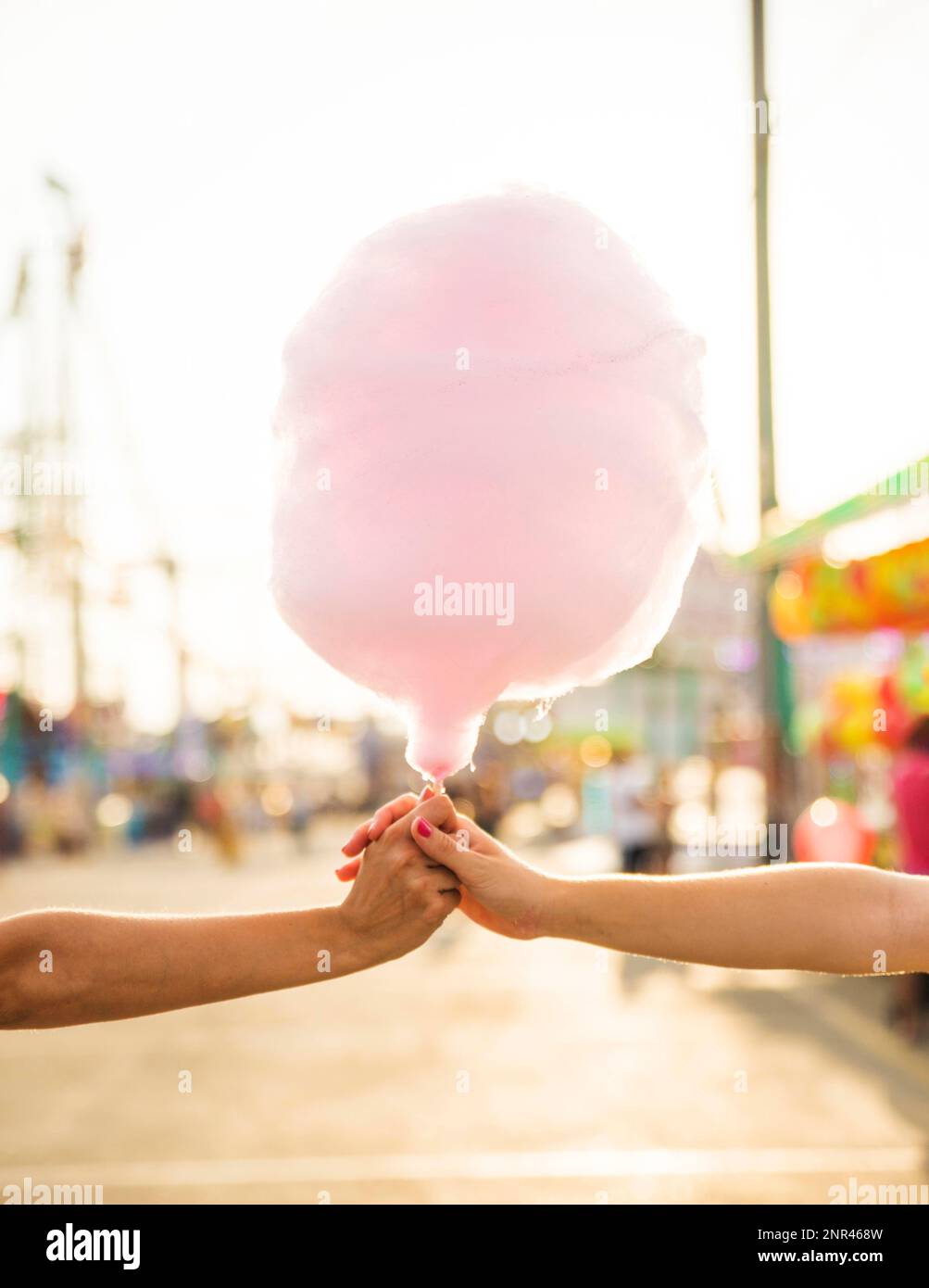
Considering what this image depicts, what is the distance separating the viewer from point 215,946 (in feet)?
5.28

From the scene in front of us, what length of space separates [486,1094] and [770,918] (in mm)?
3685

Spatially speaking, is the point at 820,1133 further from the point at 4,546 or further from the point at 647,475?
the point at 4,546

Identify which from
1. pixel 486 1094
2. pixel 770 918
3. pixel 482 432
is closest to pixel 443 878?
pixel 770 918

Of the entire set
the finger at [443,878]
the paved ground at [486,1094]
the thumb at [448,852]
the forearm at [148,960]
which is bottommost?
the paved ground at [486,1094]

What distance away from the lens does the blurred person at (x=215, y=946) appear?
61.8 inches

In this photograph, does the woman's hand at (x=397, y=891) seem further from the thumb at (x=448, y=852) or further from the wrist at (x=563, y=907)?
the wrist at (x=563, y=907)

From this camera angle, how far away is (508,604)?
1.50m

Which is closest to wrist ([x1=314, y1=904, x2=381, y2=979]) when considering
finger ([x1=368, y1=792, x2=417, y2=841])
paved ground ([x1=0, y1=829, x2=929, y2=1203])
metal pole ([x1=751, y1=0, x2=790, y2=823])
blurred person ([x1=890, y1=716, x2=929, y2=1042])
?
finger ([x1=368, y1=792, x2=417, y2=841])

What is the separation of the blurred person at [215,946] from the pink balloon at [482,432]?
0.29 metres

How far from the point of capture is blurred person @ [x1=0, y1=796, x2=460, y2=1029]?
A: 157cm

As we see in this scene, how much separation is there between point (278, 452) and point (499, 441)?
302mm

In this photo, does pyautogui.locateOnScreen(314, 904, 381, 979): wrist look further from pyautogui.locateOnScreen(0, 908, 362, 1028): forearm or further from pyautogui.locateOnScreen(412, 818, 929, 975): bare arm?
pyautogui.locateOnScreen(412, 818, 929, 975): bare arm

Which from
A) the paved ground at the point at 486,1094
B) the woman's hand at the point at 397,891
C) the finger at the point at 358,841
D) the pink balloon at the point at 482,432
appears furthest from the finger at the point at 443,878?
the paved ground at the point at 486,1094

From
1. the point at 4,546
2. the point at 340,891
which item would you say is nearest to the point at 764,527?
the point at 340,891
